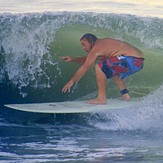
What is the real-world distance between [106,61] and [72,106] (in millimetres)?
536

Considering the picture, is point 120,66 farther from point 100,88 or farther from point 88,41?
point 88,41

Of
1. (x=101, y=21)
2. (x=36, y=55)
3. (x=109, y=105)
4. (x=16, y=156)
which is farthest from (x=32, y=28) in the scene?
(x=16, y=156)

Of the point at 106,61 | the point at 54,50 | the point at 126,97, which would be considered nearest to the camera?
the point at 106,61

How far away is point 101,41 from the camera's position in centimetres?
→ 558

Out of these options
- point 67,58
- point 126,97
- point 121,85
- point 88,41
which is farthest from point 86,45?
point 126,97

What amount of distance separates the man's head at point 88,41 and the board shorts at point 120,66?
20cm

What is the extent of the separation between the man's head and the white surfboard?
1.74 ft

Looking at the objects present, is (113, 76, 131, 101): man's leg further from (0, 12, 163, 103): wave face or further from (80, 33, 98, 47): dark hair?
(80, 33, 98, 47): dark hair

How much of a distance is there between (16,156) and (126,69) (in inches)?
71.1

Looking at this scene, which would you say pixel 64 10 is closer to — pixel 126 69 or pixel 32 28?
pixel 32 28

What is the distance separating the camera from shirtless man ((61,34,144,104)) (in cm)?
550

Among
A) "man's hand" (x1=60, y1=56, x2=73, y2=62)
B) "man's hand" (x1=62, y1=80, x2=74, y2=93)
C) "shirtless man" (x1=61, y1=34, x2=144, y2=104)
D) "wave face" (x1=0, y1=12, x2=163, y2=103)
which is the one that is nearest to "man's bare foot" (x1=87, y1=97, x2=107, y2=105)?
"shirtless man" (x1=61, y1=34, x2=144, y2=104)

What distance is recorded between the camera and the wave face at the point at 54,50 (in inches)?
224

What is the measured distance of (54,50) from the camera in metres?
5.73
